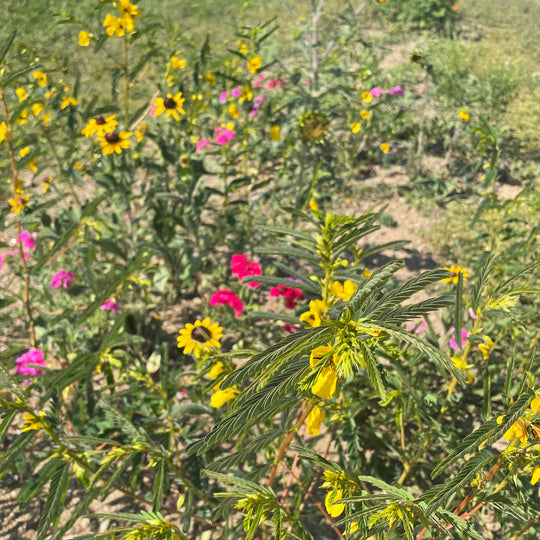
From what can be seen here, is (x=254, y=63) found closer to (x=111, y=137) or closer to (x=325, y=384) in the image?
(x=111, y=137)

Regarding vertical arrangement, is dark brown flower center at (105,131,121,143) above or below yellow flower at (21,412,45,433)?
above

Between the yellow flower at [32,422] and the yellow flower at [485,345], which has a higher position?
the yellow flower at [32,422]

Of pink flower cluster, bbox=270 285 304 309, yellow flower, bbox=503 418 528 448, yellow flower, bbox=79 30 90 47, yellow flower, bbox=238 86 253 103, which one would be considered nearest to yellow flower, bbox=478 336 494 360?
yellow flower, bbox=503 418 528 448

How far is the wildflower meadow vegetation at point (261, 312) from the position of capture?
0.72 meters

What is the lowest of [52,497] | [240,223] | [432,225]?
[432,225]

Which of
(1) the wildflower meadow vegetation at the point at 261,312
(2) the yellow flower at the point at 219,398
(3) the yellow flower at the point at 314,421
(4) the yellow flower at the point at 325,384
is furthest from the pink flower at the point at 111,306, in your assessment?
(4) the yellow flower at the point at 325,384

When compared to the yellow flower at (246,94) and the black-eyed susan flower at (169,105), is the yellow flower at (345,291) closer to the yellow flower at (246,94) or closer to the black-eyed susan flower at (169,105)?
the black-eyed susan flower at (169,105)

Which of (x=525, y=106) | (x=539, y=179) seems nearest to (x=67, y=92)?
(x=539, y=179)

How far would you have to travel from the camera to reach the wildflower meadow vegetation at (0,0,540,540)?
2.36ft

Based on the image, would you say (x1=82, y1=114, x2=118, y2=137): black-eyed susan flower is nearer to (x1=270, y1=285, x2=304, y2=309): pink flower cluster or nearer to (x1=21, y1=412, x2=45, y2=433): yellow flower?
(x1=270, y1=285, x2=304, y2=309): pink flower cluster

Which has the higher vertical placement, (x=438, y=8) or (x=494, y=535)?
(x=438, y=8)

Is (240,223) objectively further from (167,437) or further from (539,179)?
(539,179)

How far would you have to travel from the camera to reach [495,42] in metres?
6.23

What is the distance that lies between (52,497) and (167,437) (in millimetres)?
350
